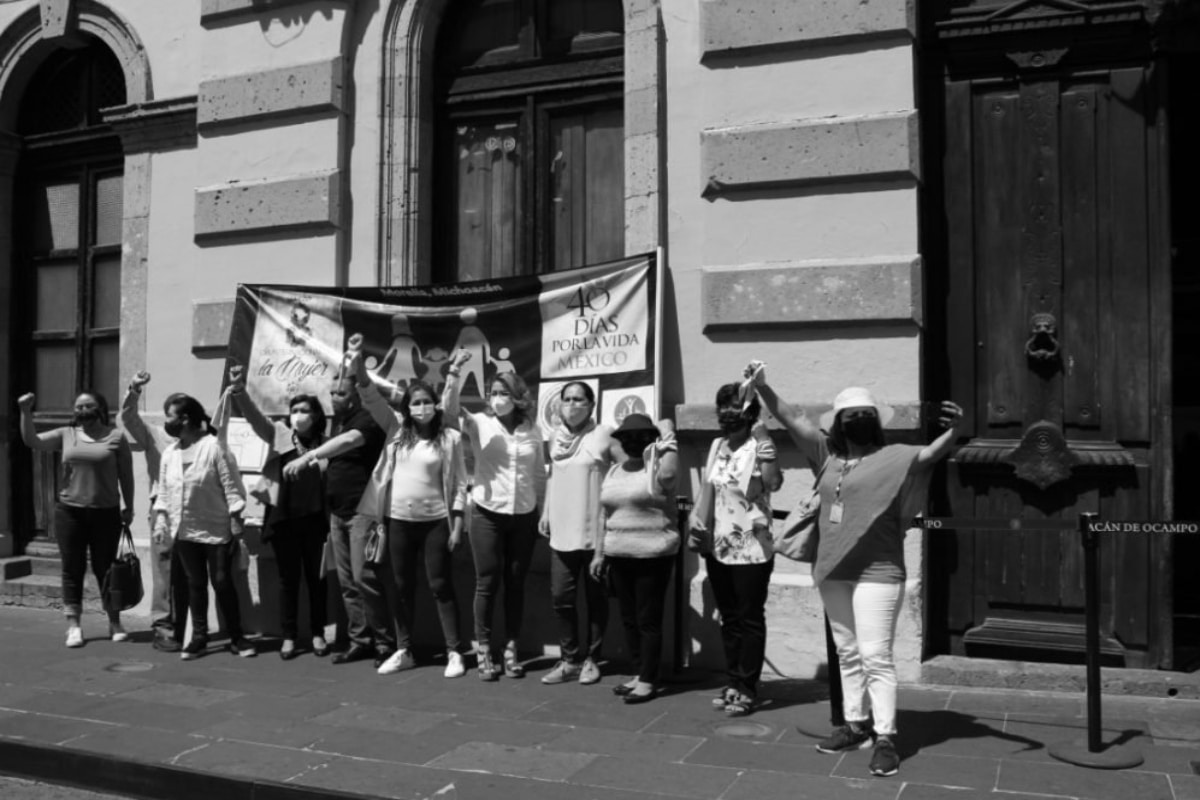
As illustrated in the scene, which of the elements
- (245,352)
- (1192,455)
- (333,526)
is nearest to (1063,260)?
(1192,455)

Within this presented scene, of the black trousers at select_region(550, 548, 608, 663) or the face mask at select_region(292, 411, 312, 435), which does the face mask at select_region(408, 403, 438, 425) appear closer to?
the face mask at select_region(292, 411, 312, 435)

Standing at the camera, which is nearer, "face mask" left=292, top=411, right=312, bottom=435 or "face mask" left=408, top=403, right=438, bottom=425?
"face mask" left=408, top=403, right=438, bottom=425

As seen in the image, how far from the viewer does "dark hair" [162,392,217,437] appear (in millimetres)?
8297

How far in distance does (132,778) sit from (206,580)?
9.12 ft

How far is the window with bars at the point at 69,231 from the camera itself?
10633 mm

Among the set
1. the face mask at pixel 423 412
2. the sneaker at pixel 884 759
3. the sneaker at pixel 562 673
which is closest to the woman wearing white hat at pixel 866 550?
the sneaker at pixel 884 759

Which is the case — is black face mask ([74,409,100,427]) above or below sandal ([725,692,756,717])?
above

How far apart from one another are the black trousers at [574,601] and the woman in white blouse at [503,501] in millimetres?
309

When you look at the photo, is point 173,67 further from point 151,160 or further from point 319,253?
point 319,253

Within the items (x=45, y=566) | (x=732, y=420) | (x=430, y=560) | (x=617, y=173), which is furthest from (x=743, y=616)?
(x=45, y=566)

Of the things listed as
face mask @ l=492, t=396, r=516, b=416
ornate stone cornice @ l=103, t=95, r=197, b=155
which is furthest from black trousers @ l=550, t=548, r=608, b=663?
ornate stone cornice @ l=103, t=95, r=197, b=155

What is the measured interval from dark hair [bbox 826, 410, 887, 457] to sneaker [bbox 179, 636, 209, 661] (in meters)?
4.88

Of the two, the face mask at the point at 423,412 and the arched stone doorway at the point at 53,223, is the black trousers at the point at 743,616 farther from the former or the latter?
the arched stone doorway at the point at 53,223

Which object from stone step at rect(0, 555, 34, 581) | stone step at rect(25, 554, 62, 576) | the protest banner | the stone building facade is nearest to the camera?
the stone building facade
